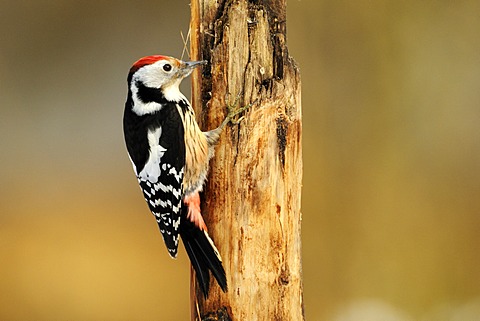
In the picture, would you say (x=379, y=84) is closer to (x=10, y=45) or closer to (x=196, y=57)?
(x=196, y=57)

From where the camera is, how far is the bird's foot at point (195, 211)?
61.3 inches

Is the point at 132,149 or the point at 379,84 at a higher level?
the point at 379,84

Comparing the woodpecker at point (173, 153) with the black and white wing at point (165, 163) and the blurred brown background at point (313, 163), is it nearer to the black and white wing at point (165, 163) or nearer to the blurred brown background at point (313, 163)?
the black and white wing at point (165, 163)

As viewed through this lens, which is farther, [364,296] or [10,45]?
[364,296]

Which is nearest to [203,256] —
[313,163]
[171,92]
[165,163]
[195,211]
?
[195,211]

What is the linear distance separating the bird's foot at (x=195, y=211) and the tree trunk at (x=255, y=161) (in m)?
0.03

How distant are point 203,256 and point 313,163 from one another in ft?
3.60

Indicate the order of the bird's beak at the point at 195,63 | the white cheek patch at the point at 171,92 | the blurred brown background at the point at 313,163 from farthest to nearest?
the blurred brown background at the point at 313,163, the white cheek patch at the point at 171,92, the bird's beak at the point at 195,63

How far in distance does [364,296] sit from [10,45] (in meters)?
1.69

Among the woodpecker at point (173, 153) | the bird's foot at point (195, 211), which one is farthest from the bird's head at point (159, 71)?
the bird's foot at point (195, 211)

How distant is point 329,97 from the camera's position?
253 cm

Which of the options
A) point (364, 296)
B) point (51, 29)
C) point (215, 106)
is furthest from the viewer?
point (364, 296)

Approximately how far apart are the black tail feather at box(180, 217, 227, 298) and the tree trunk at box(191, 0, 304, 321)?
21 mm

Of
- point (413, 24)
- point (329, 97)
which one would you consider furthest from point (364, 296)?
point (413, 24)
